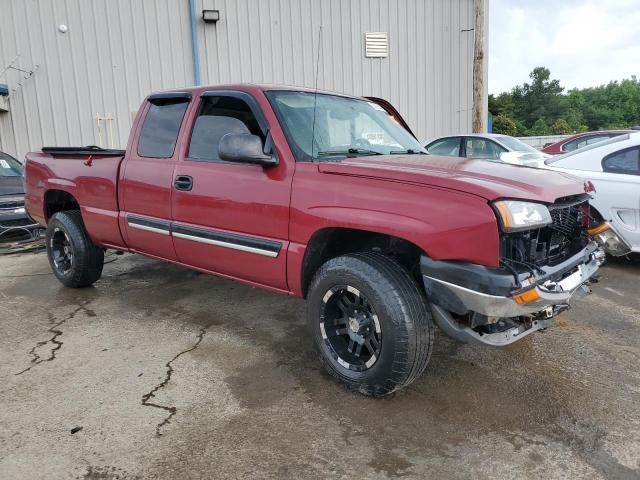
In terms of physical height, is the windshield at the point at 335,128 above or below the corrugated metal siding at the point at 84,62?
below

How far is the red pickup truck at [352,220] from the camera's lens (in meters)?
2.48

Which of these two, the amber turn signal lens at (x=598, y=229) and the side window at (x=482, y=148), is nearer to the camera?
the amber turn signal lens at (x=598, y=229)

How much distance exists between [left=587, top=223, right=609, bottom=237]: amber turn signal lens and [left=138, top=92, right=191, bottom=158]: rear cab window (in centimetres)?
298

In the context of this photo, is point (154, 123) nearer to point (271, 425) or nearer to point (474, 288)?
point (271, 425)

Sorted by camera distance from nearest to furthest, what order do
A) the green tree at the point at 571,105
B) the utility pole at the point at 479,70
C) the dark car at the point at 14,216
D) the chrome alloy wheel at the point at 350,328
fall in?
the chrome alloy wheel at the point at 350,328
the dark car at the point at 14,216
the utility pole at the point at 479,70
the green tree at the point at 571,105

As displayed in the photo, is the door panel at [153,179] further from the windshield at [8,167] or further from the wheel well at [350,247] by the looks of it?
the windshield at [8,167]

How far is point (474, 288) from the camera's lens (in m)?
2.40

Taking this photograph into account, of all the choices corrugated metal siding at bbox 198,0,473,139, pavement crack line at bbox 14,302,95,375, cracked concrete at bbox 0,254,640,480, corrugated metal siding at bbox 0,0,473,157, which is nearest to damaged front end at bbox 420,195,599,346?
cracked concrete at bbox 0,254,640,480

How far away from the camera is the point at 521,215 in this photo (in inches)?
96.6

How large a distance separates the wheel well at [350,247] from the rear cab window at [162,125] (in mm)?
1541

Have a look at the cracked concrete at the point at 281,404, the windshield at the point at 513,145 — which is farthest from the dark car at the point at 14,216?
the windshield at the point at 513,145

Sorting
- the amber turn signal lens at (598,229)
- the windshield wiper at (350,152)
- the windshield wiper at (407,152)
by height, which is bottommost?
the amber turn signal lens at (598,229)

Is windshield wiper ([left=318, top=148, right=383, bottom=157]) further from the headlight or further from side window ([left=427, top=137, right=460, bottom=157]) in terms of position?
side window ([left=427, top=137, right=460, bottom=157])

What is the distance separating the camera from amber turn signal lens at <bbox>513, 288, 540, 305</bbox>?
237 cm
